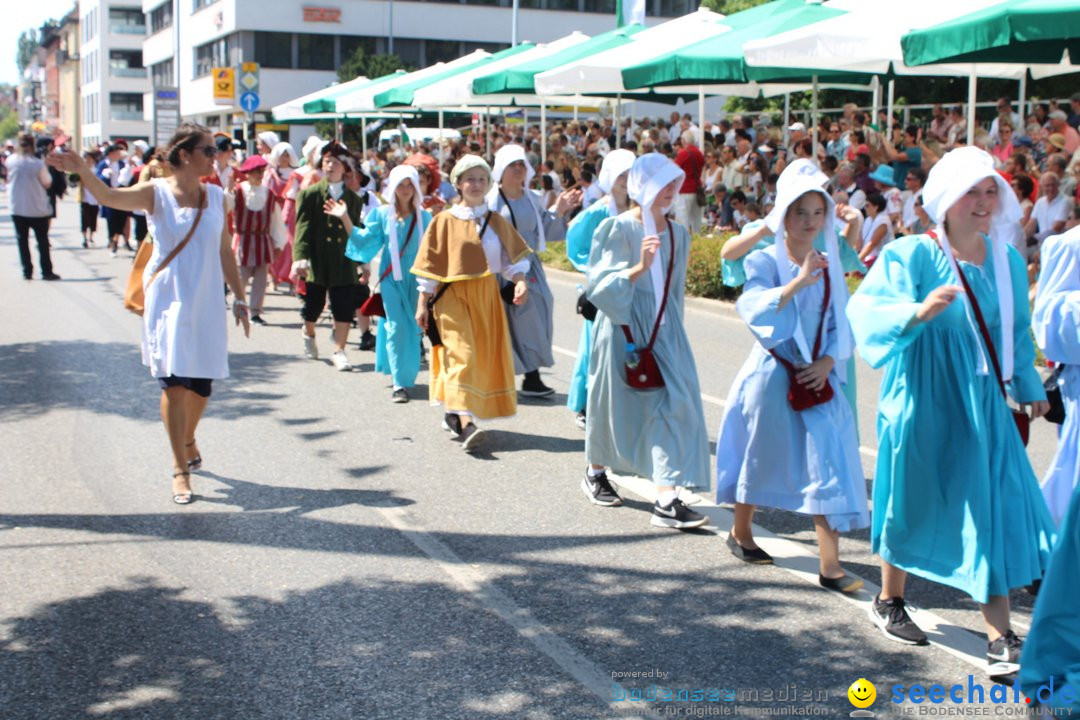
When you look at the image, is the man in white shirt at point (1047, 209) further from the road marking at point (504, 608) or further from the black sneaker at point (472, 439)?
the road marking at point (504, 608)

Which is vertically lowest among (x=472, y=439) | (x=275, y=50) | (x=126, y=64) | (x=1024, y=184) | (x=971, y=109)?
(x=472, y=439)

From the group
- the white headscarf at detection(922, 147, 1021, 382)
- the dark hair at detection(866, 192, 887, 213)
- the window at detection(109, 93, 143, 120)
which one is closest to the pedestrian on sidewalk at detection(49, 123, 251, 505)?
the white headscarf at detection(922, 147, 1021, 382)

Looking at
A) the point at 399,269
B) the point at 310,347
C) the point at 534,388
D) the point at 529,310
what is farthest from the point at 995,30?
the point at 310,347

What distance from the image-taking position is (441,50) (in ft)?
192

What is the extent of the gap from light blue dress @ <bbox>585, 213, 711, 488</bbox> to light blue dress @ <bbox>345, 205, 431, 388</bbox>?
3.16 m

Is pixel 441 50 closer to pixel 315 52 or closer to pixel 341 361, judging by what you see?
pixel 315 52

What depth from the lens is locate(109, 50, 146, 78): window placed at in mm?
92000

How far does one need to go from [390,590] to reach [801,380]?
6.08 ft

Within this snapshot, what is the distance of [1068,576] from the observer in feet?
10.3

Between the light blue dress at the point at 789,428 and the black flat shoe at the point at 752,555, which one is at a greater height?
the light blue dress at the point at 789,428

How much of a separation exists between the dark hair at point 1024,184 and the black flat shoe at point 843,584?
30.2 feet

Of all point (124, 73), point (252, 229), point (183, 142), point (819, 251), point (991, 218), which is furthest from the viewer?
point (124, 73)

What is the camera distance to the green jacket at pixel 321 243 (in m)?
11.0

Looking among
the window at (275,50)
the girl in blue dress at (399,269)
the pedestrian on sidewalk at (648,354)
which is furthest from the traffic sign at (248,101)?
the pedestrian on sidewalk at (648,354)
